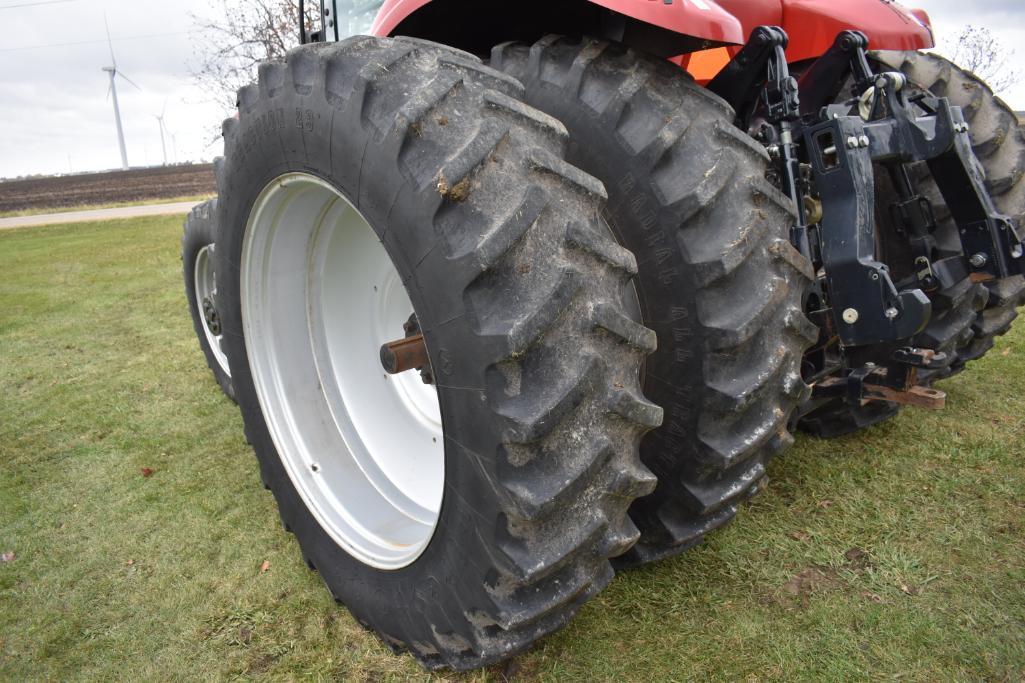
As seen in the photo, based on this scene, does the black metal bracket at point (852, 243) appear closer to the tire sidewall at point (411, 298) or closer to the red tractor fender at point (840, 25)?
the red tractor fender at point (840, 25)

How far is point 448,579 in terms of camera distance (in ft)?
5.74

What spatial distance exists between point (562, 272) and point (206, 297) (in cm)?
326

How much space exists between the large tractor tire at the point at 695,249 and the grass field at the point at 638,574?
43 centimetres

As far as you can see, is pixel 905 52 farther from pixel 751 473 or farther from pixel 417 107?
pixel 417 107

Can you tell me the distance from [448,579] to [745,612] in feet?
3.13

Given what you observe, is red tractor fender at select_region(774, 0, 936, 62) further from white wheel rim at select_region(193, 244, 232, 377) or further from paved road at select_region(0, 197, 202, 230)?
paved road at select_region(0, 197, 202, 230)

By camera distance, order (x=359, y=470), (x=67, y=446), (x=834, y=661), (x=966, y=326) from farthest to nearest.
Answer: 1. (x=67, y=446)
2. (x=966, y=326)
3. (x=359, y=470)
4. (x=834, y=661)

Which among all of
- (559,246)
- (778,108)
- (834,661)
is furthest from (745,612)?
(778,108)

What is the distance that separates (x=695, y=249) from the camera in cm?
177

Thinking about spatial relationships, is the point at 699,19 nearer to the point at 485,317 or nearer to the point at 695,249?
the point at 695,249

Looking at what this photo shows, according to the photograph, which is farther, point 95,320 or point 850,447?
point 95,320

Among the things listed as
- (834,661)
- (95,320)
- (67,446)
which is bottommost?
(95,320)

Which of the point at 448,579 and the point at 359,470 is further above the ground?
the point at 448,579

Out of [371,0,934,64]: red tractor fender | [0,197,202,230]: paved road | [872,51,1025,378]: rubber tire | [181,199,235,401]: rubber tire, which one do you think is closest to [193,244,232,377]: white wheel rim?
[181,199,235,401]: rubber tire
